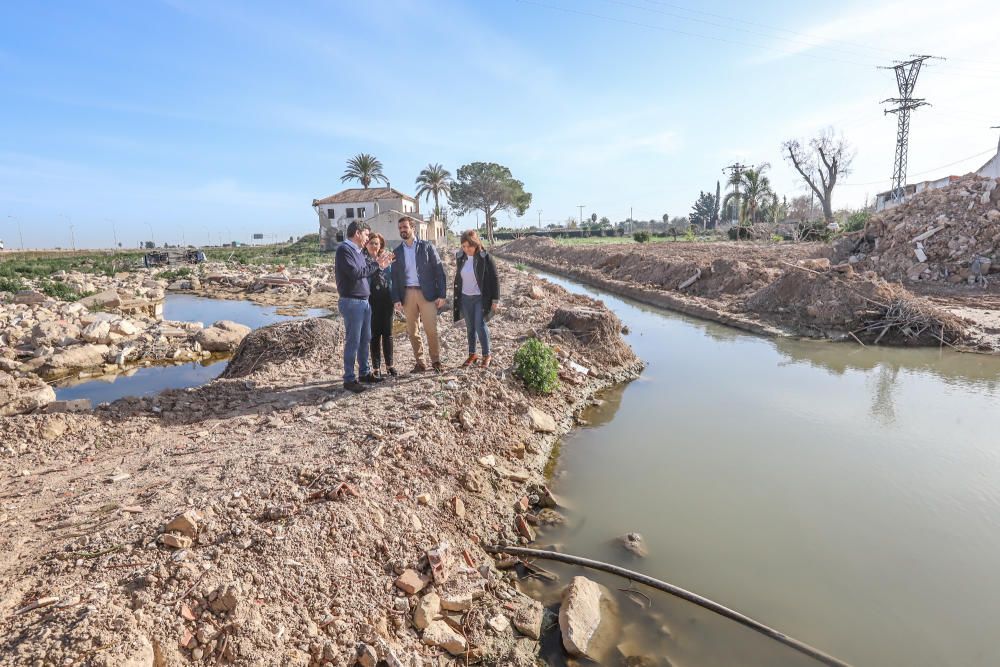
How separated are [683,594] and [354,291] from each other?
12.4 feet

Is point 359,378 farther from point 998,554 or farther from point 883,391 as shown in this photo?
point 883,391

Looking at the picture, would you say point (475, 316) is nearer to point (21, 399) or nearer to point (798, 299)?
point (21, 399)

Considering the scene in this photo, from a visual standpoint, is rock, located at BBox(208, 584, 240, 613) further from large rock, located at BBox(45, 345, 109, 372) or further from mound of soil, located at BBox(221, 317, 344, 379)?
large rock, located at BBox(45, 345, 109, 372)

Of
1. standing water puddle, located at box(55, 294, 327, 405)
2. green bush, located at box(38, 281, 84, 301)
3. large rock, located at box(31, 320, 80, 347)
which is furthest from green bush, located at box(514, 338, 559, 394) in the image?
green bush, located at box(38, 281, 84, 301)

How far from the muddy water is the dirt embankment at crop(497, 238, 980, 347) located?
2.41 meters

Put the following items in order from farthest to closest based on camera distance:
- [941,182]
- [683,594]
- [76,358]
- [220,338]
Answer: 1. [941,182]
2. [220,338]
3. [76,358]
4. [683,594]

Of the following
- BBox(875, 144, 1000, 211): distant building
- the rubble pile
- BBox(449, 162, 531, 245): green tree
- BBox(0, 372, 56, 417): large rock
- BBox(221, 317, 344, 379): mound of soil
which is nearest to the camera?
BBox(0, 372, 56, 417): large rock

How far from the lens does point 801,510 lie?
4258mm

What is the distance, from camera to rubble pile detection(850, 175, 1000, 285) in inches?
599

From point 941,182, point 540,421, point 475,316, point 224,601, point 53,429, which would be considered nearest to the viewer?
point 224,601

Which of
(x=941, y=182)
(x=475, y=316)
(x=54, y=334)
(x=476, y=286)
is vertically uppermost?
(x=941, y=182)

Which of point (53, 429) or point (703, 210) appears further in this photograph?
point (703, 210)

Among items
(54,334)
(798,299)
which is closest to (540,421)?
(798,299)

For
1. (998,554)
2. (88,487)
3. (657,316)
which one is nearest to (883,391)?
(998,554)
